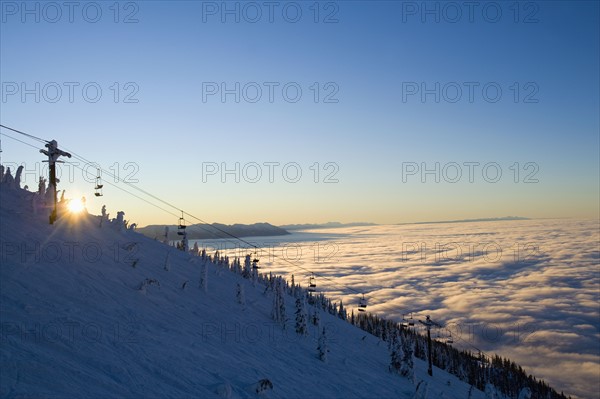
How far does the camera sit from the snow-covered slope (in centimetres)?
1337

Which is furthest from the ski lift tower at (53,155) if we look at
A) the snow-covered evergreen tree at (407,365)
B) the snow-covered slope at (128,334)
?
the snow-covered evergreen tree at (407,365)

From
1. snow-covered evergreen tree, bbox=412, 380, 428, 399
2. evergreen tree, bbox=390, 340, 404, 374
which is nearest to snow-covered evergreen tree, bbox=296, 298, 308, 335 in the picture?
evergreen tree, bbox=390, 340, 404, 374

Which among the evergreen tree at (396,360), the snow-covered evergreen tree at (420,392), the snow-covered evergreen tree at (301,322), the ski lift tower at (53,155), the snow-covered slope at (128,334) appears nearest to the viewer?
the snow-covered slope at (128,334)

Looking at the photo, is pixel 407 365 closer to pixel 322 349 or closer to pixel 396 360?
pixel 396 360

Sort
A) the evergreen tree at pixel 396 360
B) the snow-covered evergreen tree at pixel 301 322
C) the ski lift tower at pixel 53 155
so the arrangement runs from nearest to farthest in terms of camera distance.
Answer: the ski lift tower at pixel 53 155
the snow-covered evergreen tree at pixel 301 322
the evergreen tree at pixel 396 360

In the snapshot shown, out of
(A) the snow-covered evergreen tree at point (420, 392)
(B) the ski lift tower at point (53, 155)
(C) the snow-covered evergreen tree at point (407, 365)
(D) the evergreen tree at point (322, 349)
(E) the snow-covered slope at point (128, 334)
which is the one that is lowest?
(C) the snow-covered evergreen tree at point (407, 365)

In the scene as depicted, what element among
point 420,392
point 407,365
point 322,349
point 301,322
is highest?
point 301,322

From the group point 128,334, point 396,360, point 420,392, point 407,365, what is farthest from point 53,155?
point 407,365

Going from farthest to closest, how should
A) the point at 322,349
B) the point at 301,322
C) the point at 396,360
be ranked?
the point at 396,360
the point at 301,322
the point at 322,349

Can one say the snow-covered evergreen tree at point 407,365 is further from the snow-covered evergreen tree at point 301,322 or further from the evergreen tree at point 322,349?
the evergreen tree at point 322,349

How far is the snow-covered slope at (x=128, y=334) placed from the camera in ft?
43.9

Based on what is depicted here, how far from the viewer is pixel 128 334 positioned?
1862cm

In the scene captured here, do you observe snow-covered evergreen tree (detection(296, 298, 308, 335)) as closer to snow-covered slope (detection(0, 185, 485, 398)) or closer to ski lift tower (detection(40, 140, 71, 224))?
snow-covered slope (detection(0, 185, 485, 398))

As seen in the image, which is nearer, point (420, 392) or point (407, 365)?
point (420, 392)
